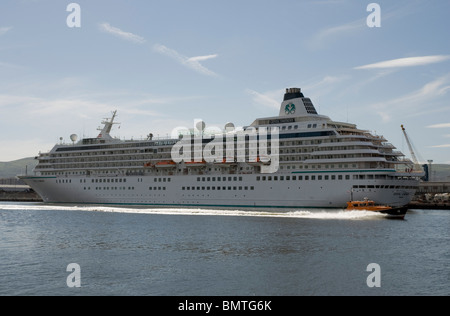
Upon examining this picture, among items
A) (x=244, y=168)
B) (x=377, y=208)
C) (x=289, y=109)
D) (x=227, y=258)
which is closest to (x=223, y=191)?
(x=244, y=168)

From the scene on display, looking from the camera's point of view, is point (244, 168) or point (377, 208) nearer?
point (377, 208)

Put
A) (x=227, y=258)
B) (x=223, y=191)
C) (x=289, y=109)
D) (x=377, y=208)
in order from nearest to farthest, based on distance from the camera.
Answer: (x=227, y=258), (x=377, y=208), (x=223, y=191), (x=289, y=109)

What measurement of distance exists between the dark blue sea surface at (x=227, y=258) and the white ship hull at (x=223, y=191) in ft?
45.0

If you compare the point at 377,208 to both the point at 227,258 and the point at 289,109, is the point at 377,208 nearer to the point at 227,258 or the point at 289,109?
the point at 289,109

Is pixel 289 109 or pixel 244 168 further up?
pixel 289 109

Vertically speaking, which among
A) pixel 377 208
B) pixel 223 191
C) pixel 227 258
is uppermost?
pixel 223 191

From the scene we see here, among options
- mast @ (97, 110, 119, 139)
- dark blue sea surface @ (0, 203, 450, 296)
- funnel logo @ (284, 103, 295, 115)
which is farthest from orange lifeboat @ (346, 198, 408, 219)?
mast @ (97, 110, 119, 139)

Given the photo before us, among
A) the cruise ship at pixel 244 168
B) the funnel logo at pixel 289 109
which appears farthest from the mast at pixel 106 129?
the funnel logo at pixel 289 109

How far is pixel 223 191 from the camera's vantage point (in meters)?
76.5

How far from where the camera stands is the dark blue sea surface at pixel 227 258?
23391 mm

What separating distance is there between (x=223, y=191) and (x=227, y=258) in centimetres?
4612

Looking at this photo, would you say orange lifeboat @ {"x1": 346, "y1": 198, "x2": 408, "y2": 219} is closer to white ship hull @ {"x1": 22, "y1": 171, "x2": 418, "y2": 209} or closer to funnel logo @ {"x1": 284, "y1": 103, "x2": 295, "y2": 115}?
white ship hull @ {"x1": 22, "y1": 171, "x2": 418, "y2": 209}
